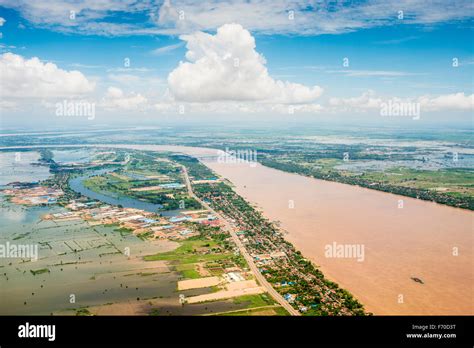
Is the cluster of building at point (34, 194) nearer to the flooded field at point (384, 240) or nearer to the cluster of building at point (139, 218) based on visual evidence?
the cluster of building at point (139, 218)

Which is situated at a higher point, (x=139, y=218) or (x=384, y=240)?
(x=139, y=218)

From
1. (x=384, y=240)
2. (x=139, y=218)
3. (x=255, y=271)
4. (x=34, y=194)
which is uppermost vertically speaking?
(x=34, y=194)

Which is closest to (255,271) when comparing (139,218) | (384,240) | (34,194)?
(384,240)

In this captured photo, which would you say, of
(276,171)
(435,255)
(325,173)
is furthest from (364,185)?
(435,255)

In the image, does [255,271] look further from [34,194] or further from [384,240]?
[34,194]

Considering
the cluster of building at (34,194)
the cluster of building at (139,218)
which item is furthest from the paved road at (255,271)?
the cluster of building at (34,194)

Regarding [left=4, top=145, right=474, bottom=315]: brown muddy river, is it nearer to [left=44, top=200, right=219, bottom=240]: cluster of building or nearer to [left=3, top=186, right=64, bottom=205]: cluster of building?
[left=44, top=200, right=219, bottom=240]: cluster of building
